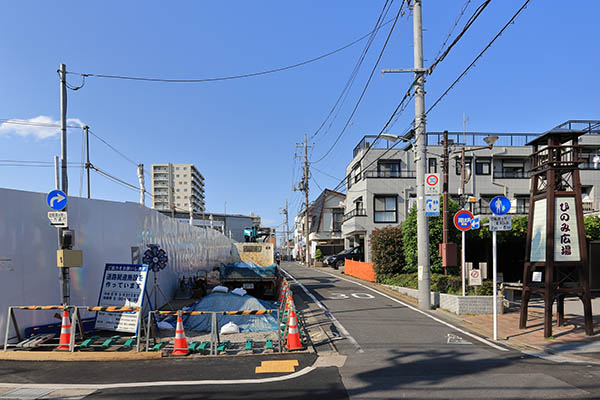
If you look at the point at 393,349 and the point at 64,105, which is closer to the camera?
the point at 393,349

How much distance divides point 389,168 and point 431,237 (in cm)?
1659

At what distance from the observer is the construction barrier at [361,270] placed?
2239 centimetres

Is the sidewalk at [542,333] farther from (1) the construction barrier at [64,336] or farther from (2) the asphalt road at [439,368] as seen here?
(1) the construction barrier at [64,336]

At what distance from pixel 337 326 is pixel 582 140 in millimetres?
33241

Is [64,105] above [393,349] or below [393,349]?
above

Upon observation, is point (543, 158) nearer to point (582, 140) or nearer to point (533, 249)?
point (533, 249)

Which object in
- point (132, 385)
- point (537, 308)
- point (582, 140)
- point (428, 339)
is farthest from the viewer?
point (582, 140)

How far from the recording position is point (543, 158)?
1006cm

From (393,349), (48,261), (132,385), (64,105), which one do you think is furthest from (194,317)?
(64,105)

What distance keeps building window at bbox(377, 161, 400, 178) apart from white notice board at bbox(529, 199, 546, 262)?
22.3 m

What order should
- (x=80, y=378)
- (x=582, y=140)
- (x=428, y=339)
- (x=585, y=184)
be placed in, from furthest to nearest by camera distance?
(x=582, y=140) → (x=585, y=184) → (x=428, y=339) → (x=80, y=378)

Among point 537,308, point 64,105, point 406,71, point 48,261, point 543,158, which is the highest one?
point 406,71

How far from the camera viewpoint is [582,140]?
3359 centimetres

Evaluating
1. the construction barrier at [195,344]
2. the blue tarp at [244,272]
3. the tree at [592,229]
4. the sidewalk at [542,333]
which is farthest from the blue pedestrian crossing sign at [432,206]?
the tree at [592,229]
